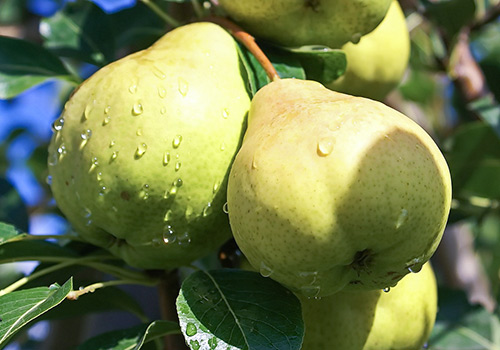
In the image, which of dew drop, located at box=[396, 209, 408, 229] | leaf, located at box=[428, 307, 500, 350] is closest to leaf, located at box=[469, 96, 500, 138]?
leaf, located at box=[428, 307, 500, 350]

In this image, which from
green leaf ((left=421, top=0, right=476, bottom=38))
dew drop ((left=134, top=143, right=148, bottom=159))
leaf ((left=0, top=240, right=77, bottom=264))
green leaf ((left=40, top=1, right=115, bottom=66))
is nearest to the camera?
dew drop ((left=134, top=143, right=148, bottom=159))

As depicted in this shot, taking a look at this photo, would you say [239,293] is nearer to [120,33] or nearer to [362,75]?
[362,75]

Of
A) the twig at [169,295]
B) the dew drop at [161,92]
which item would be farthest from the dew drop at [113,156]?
the twig at [169,295]

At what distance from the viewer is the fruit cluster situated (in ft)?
Answer: 2.48

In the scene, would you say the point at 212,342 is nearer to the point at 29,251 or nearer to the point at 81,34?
the point at 29,251

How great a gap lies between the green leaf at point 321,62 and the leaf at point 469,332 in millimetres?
672

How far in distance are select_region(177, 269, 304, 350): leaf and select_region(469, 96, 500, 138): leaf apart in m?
0.76

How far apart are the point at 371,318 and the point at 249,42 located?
0.48 m

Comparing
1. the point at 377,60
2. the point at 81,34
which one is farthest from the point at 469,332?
the point at 81,34

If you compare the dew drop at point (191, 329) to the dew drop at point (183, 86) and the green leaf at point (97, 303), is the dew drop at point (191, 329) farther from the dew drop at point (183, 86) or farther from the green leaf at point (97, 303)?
the green leaf at point (97, 303)

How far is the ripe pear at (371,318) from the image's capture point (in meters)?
0.98

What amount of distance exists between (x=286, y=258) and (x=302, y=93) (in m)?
0.26

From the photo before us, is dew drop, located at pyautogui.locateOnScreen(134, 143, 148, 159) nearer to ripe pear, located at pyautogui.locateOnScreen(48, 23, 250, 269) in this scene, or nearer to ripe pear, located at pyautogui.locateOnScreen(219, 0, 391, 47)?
ripe pear, located at pyautogui.locateOnScreen(48, 23, 250, 269)

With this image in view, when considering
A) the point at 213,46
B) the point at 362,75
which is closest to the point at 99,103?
the point at 213,46
